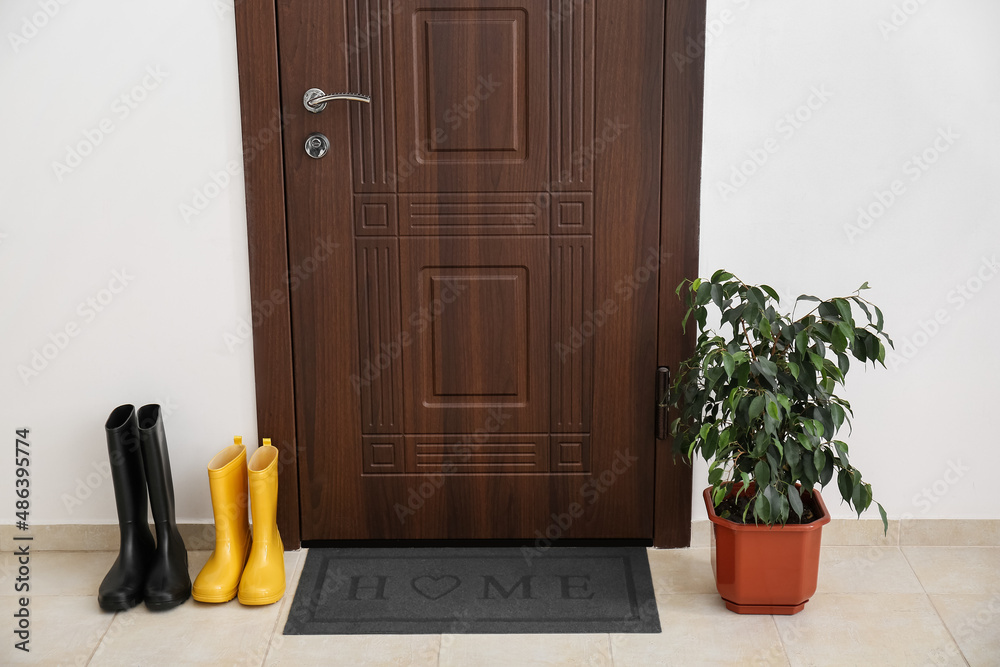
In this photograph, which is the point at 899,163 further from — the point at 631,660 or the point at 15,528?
the point at 15,528

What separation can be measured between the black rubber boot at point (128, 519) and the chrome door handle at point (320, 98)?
2.58 feet

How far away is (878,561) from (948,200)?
0.85 metres

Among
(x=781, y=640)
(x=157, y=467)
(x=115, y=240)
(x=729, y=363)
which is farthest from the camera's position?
(x=115, y=240)

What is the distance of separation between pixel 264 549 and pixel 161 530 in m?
0.23

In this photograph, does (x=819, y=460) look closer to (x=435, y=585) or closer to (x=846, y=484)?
(x=846, y=484)

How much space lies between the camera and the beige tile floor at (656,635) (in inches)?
71.7

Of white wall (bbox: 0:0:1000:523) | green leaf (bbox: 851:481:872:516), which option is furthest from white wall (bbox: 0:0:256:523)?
green leaf (bbox: 851:481:872:516)

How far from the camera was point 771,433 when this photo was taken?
5.89 ft

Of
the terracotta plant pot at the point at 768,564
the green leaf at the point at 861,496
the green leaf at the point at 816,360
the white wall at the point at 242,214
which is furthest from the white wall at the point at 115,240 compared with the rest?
the green leaf at the point at 861,496

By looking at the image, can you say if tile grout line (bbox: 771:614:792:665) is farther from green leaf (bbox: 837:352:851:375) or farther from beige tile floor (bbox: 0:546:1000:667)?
green leaf (bbox: 837:352:851:375)

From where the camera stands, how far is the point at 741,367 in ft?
5.90

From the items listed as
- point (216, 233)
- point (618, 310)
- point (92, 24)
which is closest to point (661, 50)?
point (618, 310)

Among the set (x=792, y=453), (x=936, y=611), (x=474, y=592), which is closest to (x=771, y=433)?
(x=792, y=453)

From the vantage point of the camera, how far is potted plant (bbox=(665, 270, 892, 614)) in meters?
1.80
